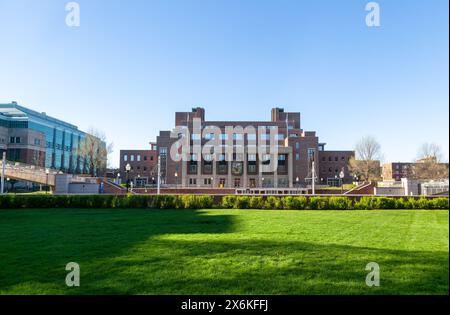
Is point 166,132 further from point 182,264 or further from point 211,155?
point 182,264

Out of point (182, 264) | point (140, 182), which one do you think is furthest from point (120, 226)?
point (140, 182)

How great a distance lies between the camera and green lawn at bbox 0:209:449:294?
15.2ft

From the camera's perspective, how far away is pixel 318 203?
19.9 metres

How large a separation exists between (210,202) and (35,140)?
70.2 meters

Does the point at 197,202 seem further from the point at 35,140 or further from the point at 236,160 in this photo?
the point at 35,140

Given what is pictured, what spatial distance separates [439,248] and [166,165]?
65598mm

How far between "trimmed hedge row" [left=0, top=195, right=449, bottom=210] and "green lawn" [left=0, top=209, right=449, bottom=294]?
32.7 feet

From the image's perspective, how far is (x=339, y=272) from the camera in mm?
5348

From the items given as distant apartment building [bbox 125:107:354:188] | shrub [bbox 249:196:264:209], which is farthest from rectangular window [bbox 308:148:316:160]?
shrub [bbox 249:196:264:209]

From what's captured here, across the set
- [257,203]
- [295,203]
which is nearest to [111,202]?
[257,203]

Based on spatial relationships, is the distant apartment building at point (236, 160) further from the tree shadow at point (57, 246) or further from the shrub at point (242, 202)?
the tree shadow at point (57, 246)

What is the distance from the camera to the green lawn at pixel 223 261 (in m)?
4.64

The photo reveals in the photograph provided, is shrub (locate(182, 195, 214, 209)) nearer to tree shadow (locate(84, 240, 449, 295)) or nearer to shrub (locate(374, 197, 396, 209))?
shrub (locate(374, 197, 396, 209))

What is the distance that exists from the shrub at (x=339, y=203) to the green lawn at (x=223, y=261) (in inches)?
392
